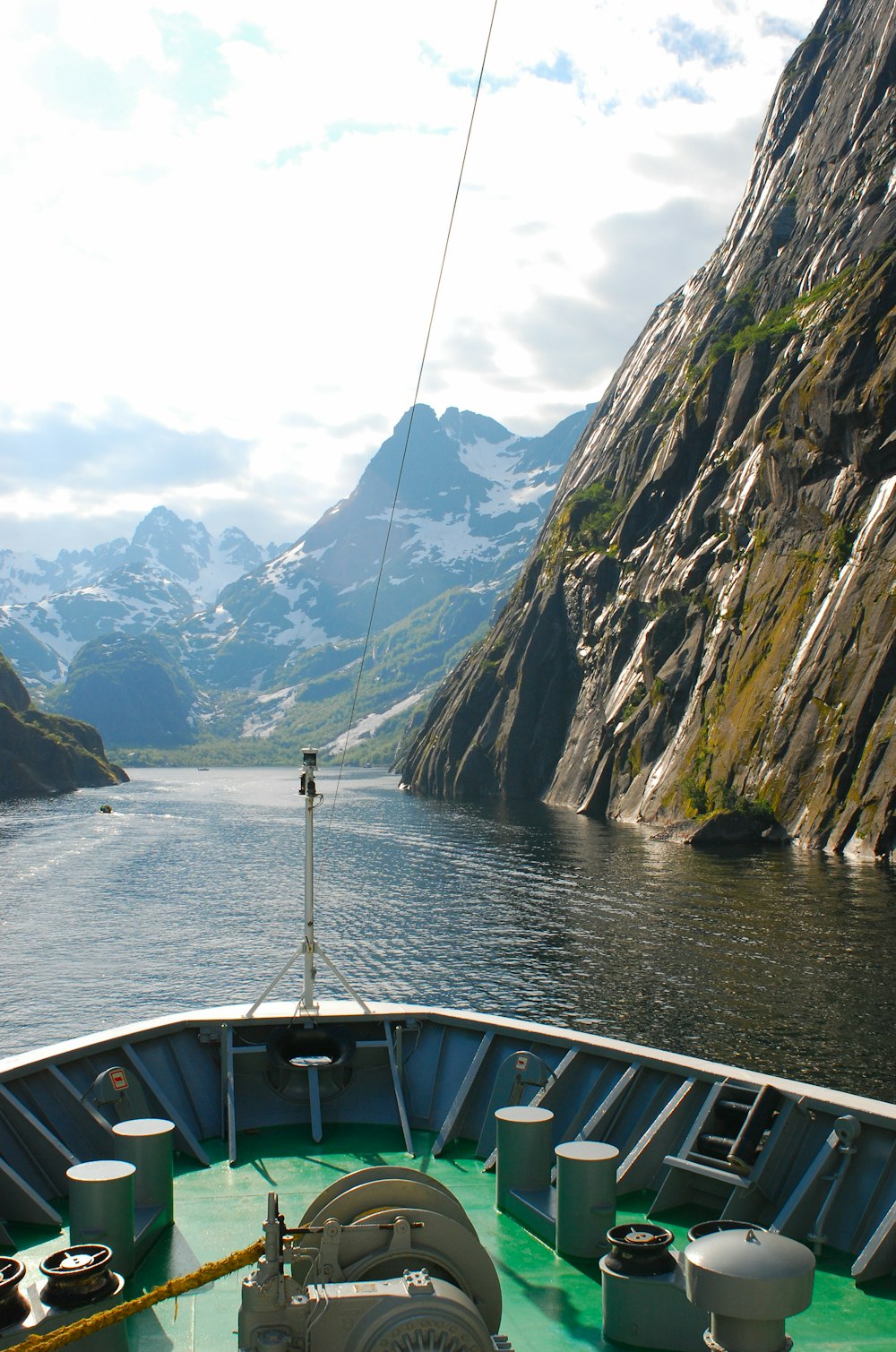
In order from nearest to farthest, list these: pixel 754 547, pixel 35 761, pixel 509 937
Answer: pixel 509 937, pixel 754 547, pixel 35 761

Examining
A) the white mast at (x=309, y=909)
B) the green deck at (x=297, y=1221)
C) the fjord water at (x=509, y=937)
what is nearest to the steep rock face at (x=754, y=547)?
the fjord water at (x=509, y=937)

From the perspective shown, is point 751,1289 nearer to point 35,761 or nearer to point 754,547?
point 754,547

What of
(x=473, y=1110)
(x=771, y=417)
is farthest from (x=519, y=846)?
(x=473, y=1110)

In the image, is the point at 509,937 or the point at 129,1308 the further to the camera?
the point at 509,937

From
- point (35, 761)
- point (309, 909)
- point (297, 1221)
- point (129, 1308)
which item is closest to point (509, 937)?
point (309, 909)

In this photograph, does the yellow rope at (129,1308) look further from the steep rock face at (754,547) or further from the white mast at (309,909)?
the steep rock face at (754,547)

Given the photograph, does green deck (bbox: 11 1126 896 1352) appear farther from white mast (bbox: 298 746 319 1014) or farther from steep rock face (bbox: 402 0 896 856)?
steep rock face (bbox: 402 0 896 856)

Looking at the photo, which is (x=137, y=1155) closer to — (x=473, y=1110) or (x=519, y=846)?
(x=473, y=1110)
